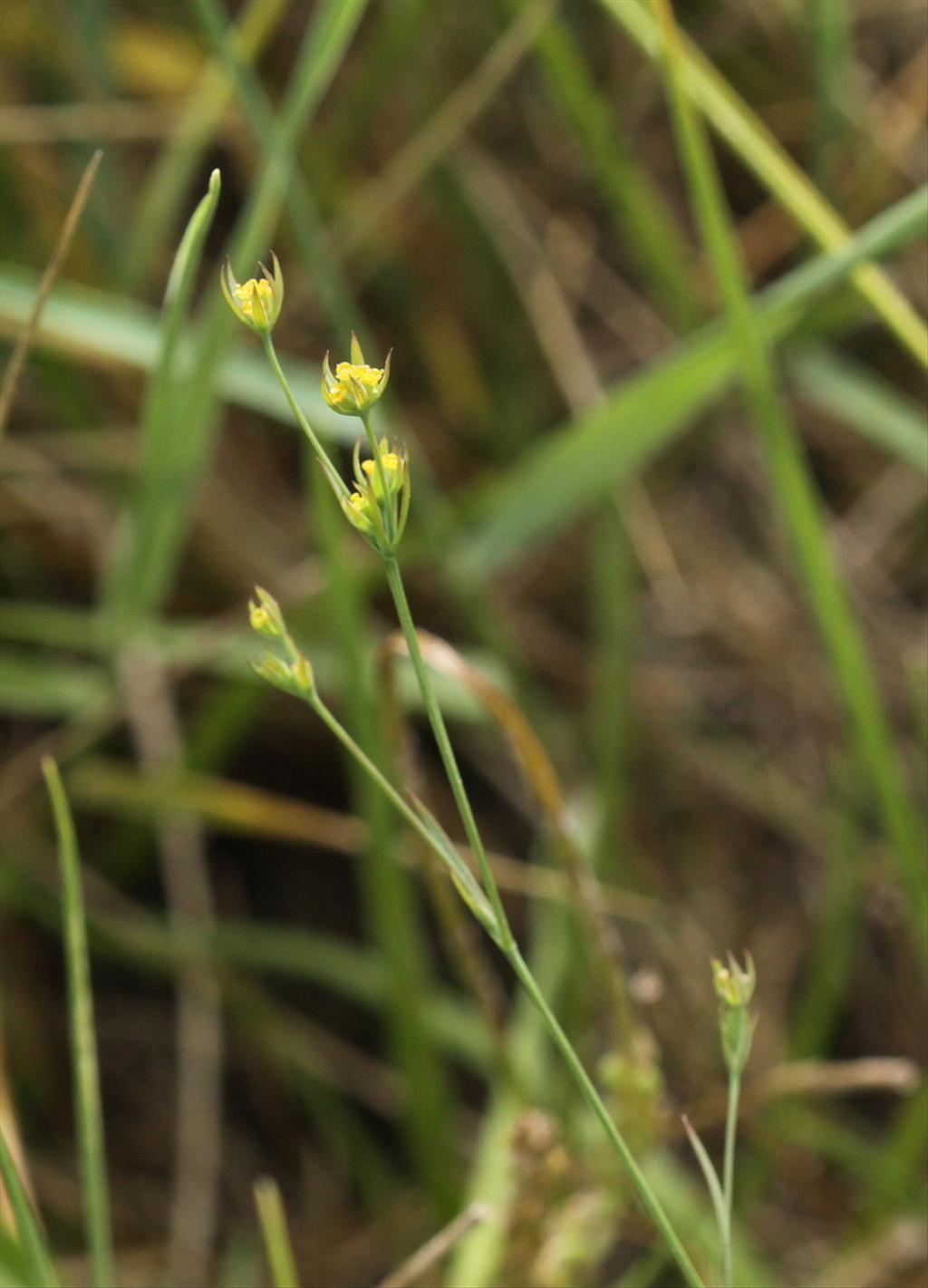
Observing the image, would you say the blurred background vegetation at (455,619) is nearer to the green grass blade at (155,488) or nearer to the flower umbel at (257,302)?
the green grass blade at (155,488)

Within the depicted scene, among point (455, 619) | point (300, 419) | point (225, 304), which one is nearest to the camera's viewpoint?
point (300, 419)

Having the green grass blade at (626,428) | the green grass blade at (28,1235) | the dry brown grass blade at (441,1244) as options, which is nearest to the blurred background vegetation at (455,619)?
the green grass blade at (626,428)

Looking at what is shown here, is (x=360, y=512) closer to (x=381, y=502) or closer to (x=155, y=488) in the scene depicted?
(x=381, y=502)

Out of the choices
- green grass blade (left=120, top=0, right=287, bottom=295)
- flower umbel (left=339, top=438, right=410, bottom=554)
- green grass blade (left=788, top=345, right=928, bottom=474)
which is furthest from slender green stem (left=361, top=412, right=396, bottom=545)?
green grass blade (left=120, top=0, right=287, bottom=295)

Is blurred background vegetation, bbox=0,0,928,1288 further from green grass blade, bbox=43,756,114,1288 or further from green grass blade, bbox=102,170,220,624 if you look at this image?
green grass blade, bbox=43,756,114,1288

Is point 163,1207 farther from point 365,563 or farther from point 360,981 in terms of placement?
point 365,563

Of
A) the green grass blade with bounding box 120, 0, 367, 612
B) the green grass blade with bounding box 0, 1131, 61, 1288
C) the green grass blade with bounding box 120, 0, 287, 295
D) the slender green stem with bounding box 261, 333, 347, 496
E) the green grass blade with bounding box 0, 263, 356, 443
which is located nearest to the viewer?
the slender green stem with bounding box 261, 333, 347, 496

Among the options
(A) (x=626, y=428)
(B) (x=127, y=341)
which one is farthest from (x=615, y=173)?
(B) (x=127, y=341)
